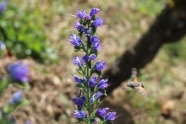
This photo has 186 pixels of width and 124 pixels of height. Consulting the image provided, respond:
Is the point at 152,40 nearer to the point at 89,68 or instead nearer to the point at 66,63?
the point at 66,63

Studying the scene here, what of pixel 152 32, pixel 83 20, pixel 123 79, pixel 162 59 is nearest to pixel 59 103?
pixel 123 79

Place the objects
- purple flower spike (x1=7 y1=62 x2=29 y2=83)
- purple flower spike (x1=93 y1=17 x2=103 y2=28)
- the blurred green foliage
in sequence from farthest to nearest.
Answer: the blurred green foliage, purple flower spike (x1=93 y1=17 x2=103 y2=28), purple flower spike (x1=7 y1=62 x2=29 y2=83)

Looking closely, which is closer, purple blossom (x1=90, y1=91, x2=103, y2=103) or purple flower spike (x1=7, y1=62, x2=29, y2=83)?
purple flower spike (x1=7, y1=62, x2=29, y2=83)

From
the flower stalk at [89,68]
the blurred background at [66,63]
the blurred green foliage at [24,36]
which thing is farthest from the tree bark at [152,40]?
the flower stalk at [89,68]

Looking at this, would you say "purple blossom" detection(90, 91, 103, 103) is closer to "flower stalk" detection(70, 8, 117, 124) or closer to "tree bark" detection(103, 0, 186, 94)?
"flower stalk" detection(70, 8, 117, 124)

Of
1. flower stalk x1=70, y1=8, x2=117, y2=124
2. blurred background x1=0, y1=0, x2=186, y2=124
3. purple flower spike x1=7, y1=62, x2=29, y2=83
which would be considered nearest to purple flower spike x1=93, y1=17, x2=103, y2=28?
flower stalk x1=70, y1=8, x2=117, y2=124

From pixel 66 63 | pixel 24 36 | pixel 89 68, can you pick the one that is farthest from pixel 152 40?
pixel 89 68

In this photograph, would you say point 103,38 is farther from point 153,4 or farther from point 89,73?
point 89,73
